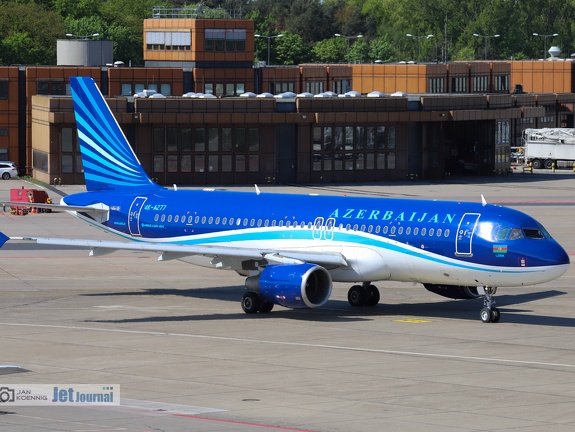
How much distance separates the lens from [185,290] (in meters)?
56.8

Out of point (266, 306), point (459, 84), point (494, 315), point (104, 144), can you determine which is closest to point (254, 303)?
point (266, 306)

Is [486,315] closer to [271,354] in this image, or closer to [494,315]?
[494,315]

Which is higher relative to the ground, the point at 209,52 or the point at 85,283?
the point at 209,52

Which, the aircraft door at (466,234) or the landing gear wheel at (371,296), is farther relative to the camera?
the landing gear wheel at (371,296)

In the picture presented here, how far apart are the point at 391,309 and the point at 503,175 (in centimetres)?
8141

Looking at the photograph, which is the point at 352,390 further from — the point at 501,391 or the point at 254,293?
the point at 254,293

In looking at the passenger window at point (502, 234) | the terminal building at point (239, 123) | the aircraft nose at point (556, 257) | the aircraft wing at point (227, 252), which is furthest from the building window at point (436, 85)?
the aircraft nose at point (556, 257)

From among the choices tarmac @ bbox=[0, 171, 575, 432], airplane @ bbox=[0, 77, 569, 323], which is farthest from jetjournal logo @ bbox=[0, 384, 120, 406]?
airplane @ bbox=[0, 77, 569, 323]

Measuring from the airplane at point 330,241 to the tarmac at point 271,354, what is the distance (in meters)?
1.55

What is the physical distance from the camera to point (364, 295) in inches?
2035

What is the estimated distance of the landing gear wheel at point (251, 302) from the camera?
49281 mm

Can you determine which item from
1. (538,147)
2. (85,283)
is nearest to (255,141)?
(538,147)

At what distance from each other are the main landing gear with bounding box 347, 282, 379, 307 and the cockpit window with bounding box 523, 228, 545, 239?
8148 mm

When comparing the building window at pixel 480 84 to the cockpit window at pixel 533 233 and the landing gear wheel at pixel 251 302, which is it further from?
the cockpit window at pixel 533 233
